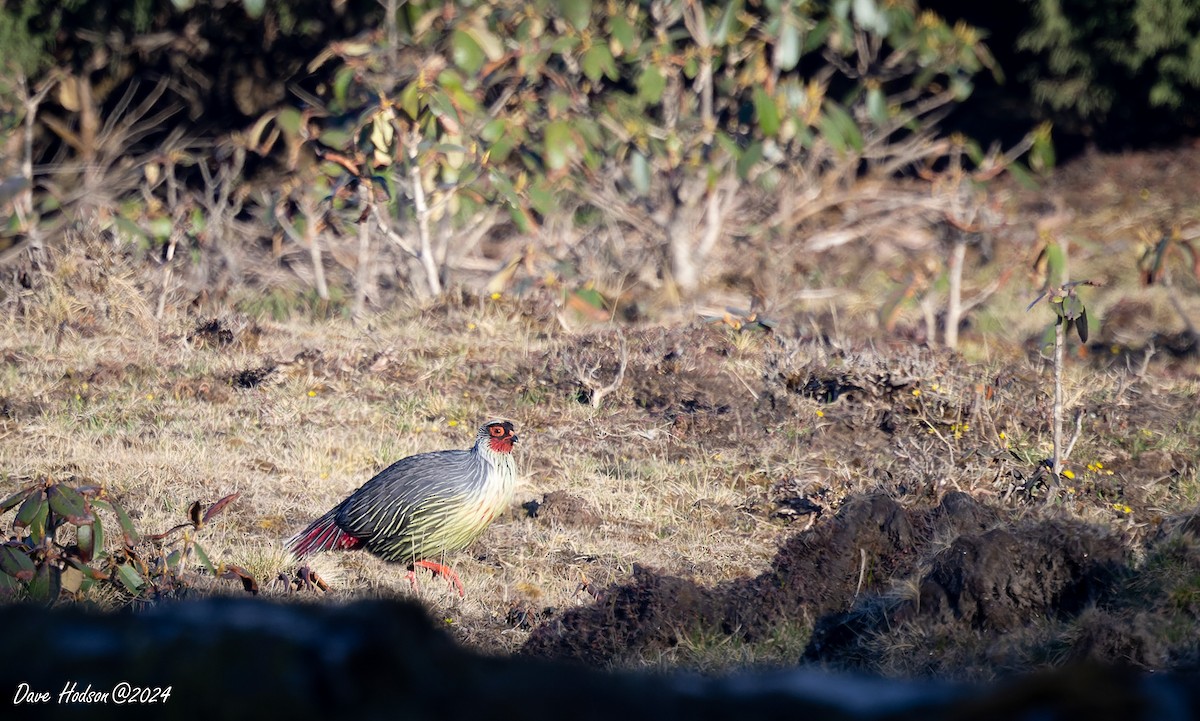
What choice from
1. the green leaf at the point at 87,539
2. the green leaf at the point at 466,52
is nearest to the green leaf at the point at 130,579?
the green leaf at the point at 87,539

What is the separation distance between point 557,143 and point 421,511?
4.31 m

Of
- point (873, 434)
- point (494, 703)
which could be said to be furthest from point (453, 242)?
point (494, 703)

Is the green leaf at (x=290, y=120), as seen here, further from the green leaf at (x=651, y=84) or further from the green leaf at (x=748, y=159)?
the green leaf at (x=748, y=159)

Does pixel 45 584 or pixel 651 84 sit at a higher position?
pixel 651 84

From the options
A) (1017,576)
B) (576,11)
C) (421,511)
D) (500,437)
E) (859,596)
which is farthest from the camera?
(576,11)

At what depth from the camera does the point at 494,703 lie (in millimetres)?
1144

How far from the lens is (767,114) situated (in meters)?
8.77

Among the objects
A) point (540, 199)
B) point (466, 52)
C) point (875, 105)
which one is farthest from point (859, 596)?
point (875, 105)

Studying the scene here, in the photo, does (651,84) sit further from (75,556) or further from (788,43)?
(75,556)

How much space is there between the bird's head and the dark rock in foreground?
3590 millimetres

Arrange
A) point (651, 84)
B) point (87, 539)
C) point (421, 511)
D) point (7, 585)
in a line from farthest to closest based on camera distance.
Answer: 1. point (651, 84)
2. point (421, 511)
3. point (87, 539)
4. point (7, 585)

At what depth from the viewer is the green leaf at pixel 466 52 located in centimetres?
839

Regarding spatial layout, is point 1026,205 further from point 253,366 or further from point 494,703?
point 494,703

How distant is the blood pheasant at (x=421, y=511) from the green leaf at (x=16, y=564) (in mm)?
1213
